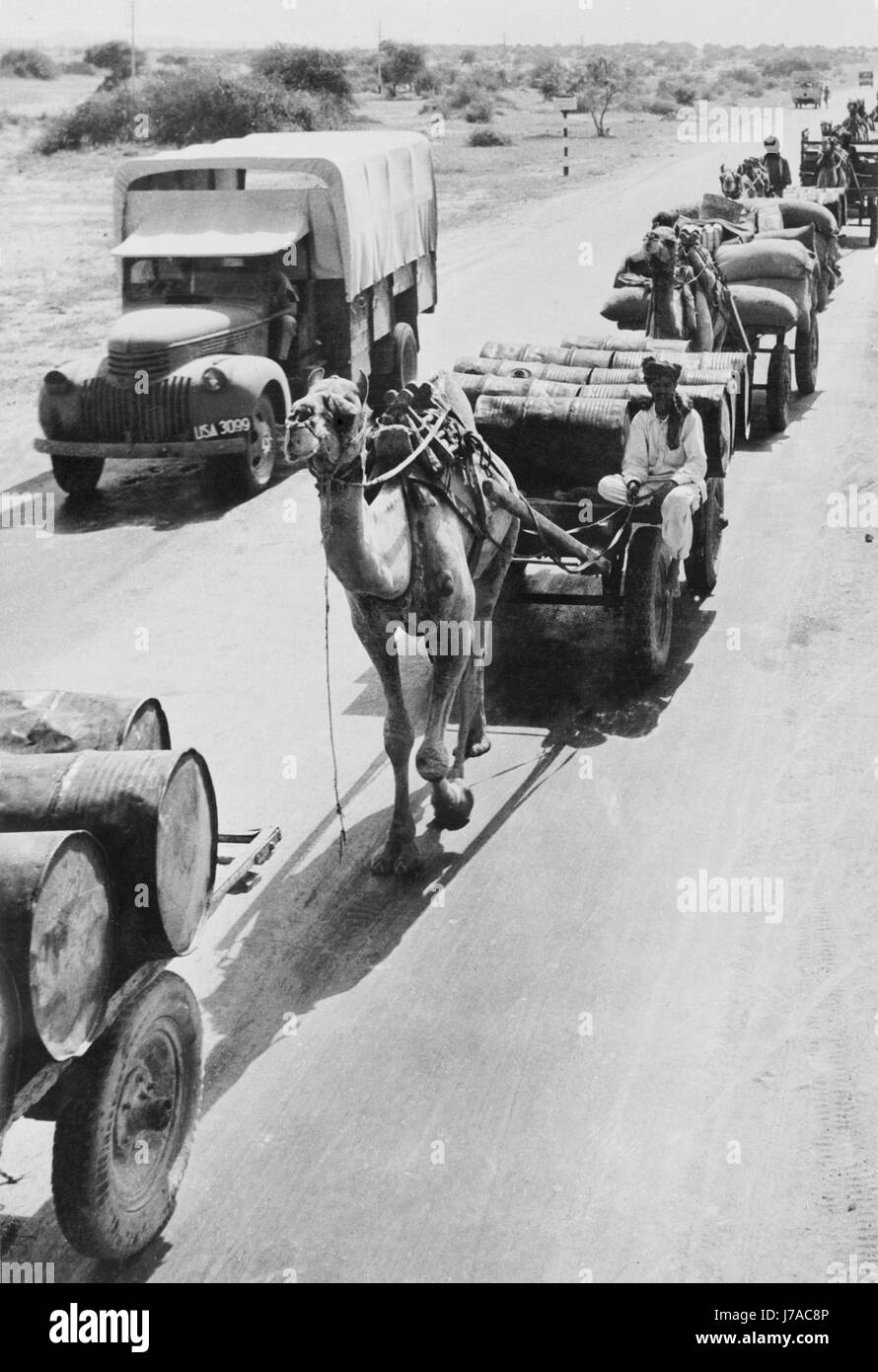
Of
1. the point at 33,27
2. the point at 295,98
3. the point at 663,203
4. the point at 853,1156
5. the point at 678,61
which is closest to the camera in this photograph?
the point at 853,1156

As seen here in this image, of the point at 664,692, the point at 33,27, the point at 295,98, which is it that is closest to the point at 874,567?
the point at 664,692

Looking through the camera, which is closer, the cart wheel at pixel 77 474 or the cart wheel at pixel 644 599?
the cart wheel at pixel 644 599

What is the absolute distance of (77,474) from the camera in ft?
48.5

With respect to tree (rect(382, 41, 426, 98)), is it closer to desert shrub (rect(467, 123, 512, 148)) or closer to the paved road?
desert shrub (rect(467, 123, 512, 148))

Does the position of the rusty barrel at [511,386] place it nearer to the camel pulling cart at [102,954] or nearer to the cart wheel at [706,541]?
the cart wheel at [706,541]

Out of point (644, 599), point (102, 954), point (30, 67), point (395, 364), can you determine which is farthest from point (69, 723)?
point (30, 67)

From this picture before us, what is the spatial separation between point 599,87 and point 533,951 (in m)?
66.2

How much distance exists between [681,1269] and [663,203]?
3012 cm

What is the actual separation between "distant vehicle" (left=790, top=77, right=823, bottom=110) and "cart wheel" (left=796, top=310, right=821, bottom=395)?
147 feet

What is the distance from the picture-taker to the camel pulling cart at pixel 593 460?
10180 mm

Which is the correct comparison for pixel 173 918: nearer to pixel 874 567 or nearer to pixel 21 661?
pixel 21 661

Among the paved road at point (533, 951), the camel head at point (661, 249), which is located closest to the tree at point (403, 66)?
the camel head at point (661, 249)

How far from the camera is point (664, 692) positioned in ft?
34.2

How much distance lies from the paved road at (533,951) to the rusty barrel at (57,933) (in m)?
1.09
